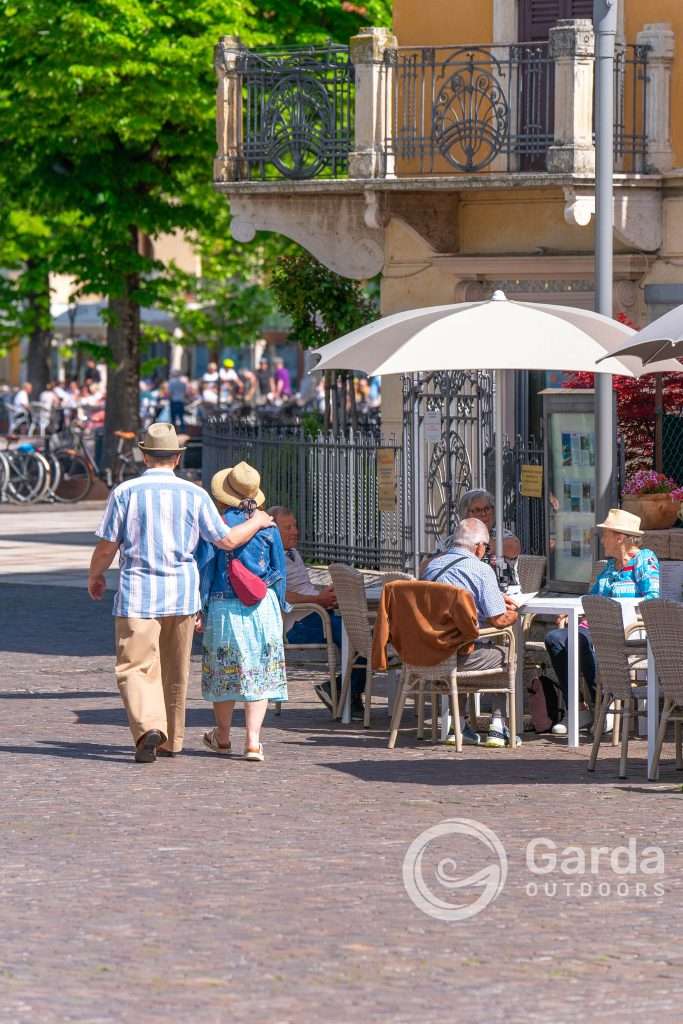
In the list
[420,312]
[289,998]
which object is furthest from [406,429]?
[289,998]

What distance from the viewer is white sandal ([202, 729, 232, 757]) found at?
1239cm

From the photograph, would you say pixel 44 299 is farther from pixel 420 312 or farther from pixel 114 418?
pixel 420 312

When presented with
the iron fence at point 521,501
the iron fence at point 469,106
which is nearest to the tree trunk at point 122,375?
the iron fence at point 469,106

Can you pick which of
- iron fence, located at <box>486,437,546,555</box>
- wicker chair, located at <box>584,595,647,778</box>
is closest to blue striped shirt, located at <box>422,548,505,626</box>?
wicker chair, located at <box>584,595,647,778</box>

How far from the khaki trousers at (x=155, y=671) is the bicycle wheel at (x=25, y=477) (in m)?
22.3

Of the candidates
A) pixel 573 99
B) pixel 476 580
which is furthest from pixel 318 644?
pixel 573 99

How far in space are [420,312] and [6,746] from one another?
4030 mm

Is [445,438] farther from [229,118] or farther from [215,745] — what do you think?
[215,745]

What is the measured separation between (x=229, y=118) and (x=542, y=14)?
3.17 metres

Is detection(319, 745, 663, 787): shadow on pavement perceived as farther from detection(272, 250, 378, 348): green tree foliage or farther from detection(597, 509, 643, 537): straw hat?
detection(272, 250, 378, 348): green tree foliage

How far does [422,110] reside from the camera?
2197 cm

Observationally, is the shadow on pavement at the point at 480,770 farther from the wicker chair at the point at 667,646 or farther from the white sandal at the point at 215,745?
the white sandal at the point at 215,745

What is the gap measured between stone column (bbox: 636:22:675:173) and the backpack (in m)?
8.71

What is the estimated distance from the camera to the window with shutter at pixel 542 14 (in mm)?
21859
